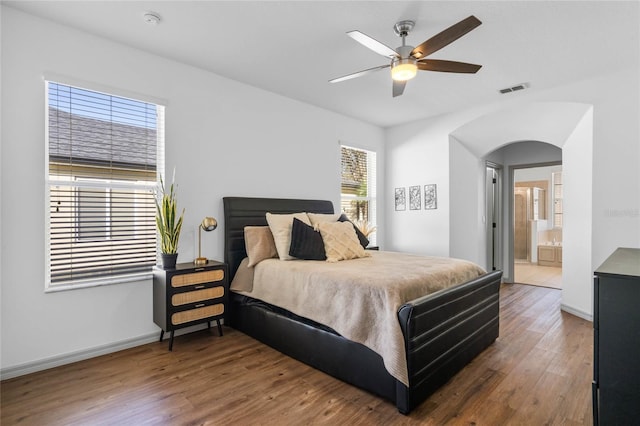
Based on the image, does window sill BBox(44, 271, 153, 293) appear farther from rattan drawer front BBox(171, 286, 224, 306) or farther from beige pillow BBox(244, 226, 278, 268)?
beige pillow BBox(244, 226, 278, 268)

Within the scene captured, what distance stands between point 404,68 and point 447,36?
383 millimetres

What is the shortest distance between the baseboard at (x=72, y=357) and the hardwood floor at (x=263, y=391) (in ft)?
0.20

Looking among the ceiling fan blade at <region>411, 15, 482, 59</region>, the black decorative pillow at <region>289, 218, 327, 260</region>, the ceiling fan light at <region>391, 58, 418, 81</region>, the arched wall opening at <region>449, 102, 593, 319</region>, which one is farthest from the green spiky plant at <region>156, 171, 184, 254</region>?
the arched wall opening at <region>449, 102, 593, 319</region>

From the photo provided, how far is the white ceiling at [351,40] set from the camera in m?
2.41

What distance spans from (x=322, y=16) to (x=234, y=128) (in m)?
1.71

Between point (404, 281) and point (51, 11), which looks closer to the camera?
point (404, 281)

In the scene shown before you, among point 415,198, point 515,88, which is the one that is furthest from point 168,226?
point 515,88

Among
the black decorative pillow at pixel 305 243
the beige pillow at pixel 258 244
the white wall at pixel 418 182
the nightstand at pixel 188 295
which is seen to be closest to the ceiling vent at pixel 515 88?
the white wall at pixel 418 182

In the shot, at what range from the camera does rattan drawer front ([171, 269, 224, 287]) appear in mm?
2875

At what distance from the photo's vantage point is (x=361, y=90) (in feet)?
13.3

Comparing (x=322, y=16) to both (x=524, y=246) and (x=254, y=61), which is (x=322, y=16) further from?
(x=524, y=246)

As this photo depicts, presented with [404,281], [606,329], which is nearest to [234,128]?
[404,281]

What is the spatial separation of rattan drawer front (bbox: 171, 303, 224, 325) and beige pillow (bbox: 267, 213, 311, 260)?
0.77m

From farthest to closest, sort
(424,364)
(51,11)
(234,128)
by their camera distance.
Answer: (234,128) < (51,11) < (424,364)
